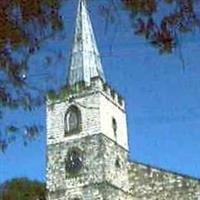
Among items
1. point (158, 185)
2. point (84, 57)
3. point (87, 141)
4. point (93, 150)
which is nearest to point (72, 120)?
point (87, 141)

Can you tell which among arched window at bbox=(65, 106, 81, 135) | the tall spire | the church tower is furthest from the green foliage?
the tall spire

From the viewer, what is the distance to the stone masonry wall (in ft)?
124

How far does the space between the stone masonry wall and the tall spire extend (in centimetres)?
582

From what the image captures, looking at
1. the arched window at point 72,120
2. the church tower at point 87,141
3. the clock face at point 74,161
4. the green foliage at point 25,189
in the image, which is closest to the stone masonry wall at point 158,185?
the church tower at point 87,141

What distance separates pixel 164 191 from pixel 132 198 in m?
1.84

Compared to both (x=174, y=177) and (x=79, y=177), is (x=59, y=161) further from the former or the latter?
(x=174, y=177)

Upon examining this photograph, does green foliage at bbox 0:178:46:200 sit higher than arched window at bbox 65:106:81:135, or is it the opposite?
arched window at bbox 65:106:81:135

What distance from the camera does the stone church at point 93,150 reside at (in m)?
36.2

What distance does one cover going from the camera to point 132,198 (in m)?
38.5

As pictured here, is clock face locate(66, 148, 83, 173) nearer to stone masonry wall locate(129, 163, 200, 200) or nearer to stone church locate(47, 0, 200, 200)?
stone church locate(47, 0, 200, 200)

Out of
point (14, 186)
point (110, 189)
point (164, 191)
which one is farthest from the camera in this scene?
point (14, 186)

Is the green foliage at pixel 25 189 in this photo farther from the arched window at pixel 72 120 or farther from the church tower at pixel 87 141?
the arched window at pixel 72 120

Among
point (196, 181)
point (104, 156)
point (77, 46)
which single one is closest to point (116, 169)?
point (104, 156)

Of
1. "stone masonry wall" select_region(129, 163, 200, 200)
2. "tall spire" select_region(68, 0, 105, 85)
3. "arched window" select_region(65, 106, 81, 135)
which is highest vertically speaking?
"tall spire" select_region(68, 0, 105, 85)
